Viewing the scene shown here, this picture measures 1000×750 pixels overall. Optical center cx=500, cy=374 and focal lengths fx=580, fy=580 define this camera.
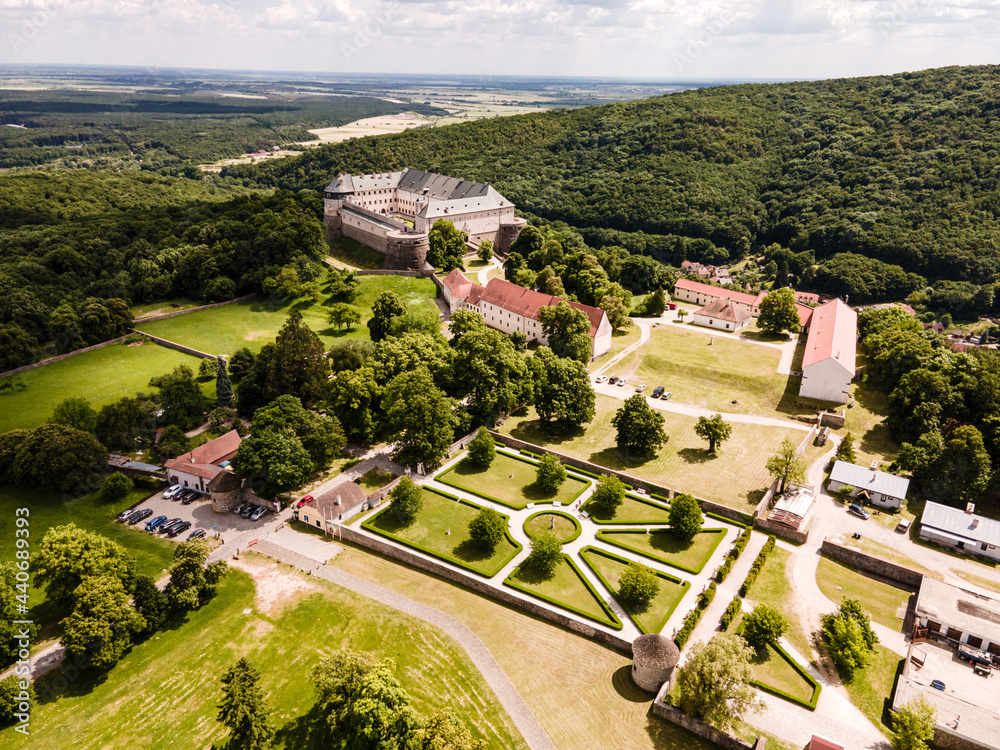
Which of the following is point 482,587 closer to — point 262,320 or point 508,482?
point 508,482

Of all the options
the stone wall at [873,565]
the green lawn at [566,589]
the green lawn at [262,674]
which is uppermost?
the stone wall at [873,565]

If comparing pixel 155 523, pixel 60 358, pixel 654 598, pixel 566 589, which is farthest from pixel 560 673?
pixel 60 358

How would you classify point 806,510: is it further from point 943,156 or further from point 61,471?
point 943,156

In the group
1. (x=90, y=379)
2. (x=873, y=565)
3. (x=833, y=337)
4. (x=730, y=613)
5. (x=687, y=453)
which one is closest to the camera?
(x=730, y=613)

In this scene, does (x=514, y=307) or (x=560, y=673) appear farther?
(x=514, y=307)

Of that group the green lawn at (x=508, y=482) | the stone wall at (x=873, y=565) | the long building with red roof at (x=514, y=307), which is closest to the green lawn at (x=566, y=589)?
the green lawn at (x=508, y=482)

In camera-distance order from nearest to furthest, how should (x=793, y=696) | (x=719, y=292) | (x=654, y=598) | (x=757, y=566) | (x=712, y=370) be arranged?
(x=793, y=696) → (x=654, y=598) → (x=757, y=566) → (x=712, y=370) → (x=719, y=292)

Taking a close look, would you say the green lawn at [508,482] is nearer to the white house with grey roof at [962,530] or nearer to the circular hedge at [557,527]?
the circular hedge at [557,527]

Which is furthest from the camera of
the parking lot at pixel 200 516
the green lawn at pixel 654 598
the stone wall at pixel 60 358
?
the stone wall at pixel 60 358
